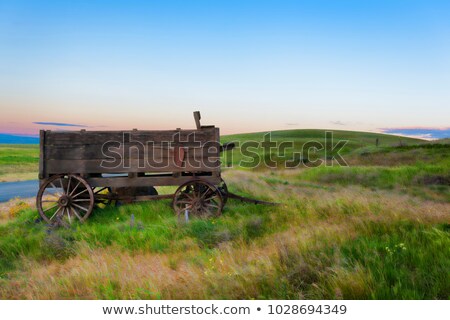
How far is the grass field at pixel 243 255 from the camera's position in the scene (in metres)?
3.76

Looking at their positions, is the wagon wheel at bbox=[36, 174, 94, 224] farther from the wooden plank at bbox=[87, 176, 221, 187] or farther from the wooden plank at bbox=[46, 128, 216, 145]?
the wooden plank at bbox=[46, 128, 216, 145]

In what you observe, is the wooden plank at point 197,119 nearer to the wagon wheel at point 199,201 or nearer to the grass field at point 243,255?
the wagon wheel at point 199,201

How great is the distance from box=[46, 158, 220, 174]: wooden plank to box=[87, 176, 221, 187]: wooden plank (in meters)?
0.25

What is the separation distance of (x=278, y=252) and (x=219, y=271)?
2.95ft

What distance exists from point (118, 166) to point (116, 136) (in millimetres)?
832

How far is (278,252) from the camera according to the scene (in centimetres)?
475

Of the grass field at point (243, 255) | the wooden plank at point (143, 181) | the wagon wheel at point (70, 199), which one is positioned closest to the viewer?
the grass field at point (243, 255)

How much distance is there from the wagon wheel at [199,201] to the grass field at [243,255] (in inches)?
15.4

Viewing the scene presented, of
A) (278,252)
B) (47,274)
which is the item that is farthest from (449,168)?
(47,274)

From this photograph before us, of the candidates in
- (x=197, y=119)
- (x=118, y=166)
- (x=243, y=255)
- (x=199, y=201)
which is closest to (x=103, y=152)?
(x=118, y=166)

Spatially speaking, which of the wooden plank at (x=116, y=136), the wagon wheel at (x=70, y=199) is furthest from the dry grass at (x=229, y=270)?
the wooden plank at (x=116, y=136)

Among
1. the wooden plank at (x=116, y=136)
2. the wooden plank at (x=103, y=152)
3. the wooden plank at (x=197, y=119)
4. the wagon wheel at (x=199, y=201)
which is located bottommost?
the wagon wheel at (x=199, y=201)

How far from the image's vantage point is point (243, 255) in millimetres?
5156

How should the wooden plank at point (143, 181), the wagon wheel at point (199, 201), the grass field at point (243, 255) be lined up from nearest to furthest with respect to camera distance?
the grass field at point (243, 255) < the wagon wheel at point (199, 201) < the wooden plank at point (143, 181)
